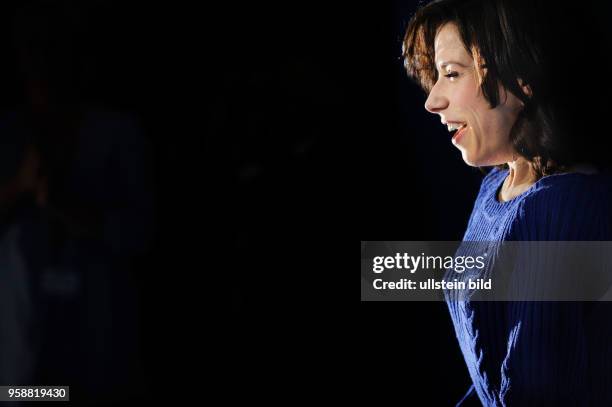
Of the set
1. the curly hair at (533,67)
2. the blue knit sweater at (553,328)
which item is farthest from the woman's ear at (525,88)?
the blue knit sweater at (553,328)

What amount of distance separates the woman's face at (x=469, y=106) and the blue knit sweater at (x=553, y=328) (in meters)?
0.08

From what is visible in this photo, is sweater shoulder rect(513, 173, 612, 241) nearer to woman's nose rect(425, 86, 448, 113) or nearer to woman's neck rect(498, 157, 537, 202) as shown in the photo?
woman's neck rect(498, 157, 537, 202)

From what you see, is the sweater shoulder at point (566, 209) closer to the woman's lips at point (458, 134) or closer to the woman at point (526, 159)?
the woman at point (526, 159)

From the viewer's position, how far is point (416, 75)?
82 centimetres

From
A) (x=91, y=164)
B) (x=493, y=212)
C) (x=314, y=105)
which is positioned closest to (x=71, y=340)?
(x=91, y=164)

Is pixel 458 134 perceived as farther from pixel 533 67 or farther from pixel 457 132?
pixel 533 67

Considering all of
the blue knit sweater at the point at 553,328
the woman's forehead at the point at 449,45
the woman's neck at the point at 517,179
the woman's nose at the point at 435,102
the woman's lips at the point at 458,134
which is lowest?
the blue knit sweater at the point at 553,328

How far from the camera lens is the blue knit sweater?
69cm

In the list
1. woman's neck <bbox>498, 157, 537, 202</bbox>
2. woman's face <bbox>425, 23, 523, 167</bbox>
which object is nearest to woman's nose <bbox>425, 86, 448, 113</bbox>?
woman's face <bbox>425, 23, 523, 167</bbox>

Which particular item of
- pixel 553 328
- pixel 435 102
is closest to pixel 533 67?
pixel 435 102

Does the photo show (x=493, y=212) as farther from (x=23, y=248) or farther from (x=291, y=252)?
(x=23, y=248)

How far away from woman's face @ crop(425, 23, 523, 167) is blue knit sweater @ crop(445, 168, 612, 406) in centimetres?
8

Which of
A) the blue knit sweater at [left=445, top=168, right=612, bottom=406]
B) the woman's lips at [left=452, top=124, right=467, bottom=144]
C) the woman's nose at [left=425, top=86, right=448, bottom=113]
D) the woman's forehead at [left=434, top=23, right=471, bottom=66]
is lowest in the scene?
the blue knit sweater at [left=445, top=168, right=612, bottom=406]

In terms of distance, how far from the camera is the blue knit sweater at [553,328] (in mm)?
688
